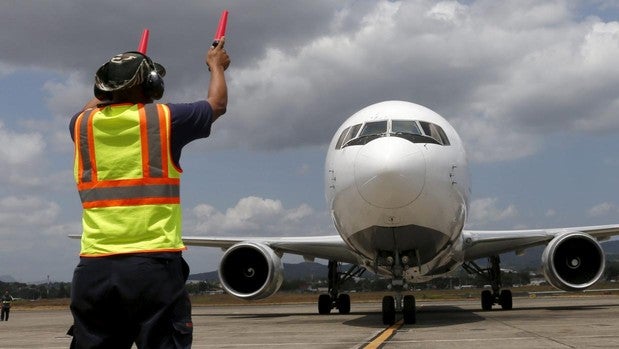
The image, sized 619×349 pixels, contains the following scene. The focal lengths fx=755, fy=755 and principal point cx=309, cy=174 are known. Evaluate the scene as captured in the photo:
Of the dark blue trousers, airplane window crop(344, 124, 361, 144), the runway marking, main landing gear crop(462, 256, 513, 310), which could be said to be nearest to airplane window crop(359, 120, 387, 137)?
airplane window crop(344, 124, 361, 144)

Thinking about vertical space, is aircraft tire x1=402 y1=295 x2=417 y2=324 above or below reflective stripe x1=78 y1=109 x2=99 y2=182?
below

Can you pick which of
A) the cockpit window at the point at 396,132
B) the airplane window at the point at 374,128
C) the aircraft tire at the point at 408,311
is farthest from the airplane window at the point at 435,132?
the aircraft tire at the point at 408,311

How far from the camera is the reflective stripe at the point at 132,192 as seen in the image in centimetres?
268

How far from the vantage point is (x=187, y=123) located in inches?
107

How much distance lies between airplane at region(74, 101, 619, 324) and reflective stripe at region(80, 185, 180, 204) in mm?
7841

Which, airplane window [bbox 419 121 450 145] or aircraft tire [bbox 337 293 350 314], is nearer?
airplane window [bbox 419 121 450 145]

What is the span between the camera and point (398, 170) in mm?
10430

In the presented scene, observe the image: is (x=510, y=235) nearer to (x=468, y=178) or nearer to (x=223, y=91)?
(x=468, y=178)

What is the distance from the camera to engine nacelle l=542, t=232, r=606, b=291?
15.3 m

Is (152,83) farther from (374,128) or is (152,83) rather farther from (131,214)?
(374,128)

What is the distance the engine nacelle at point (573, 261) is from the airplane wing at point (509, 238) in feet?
1.72

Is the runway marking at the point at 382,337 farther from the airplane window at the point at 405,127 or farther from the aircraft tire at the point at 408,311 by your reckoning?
the airplane window at the point at 405,127

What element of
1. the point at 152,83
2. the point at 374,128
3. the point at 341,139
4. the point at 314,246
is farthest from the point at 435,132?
the point at 152,83

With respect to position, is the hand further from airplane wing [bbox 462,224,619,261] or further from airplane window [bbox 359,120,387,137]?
airplane wing [bbox 462,224,619,261]
